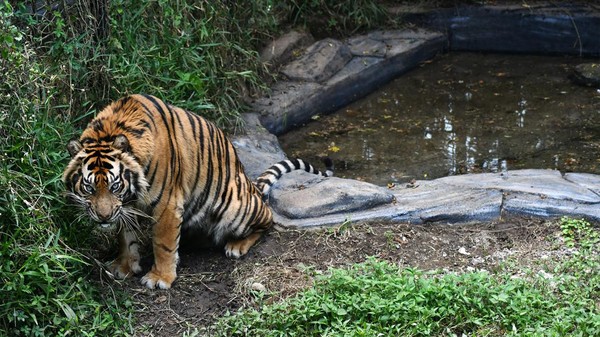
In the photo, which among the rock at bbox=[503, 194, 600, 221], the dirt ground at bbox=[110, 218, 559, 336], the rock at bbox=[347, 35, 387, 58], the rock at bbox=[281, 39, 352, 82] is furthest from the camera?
the rock at bbox=[347, 35, 387, 58]

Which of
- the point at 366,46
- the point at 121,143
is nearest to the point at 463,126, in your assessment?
the point at 366,46

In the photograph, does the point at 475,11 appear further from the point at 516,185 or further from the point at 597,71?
the point at 516,185

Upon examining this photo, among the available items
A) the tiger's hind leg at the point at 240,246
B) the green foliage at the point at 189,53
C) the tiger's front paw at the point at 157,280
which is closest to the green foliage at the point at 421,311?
the tiger's front paw at the point at 157,280

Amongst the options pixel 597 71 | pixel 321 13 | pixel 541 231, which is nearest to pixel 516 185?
pixel 541 231

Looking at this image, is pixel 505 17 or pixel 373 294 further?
pixel 505 17

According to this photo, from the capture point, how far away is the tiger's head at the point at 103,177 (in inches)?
194

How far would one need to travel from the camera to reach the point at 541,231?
5961 mm

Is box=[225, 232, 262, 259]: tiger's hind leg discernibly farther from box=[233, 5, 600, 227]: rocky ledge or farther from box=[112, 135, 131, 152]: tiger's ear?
box=[112, 135, 131, 152]: tiger's ear

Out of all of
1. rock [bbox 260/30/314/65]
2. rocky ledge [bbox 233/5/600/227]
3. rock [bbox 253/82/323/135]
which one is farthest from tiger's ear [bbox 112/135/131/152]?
rock [bbox 260/30/314/65]

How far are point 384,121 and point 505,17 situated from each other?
9.36 ft

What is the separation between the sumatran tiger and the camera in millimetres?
4961

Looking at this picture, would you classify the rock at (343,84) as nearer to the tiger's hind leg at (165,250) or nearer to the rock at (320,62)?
the rock at (320,62)

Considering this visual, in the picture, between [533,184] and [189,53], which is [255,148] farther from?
[533,184]

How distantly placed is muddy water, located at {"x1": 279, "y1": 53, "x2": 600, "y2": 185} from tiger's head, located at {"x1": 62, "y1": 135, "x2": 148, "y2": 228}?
10.3ft
